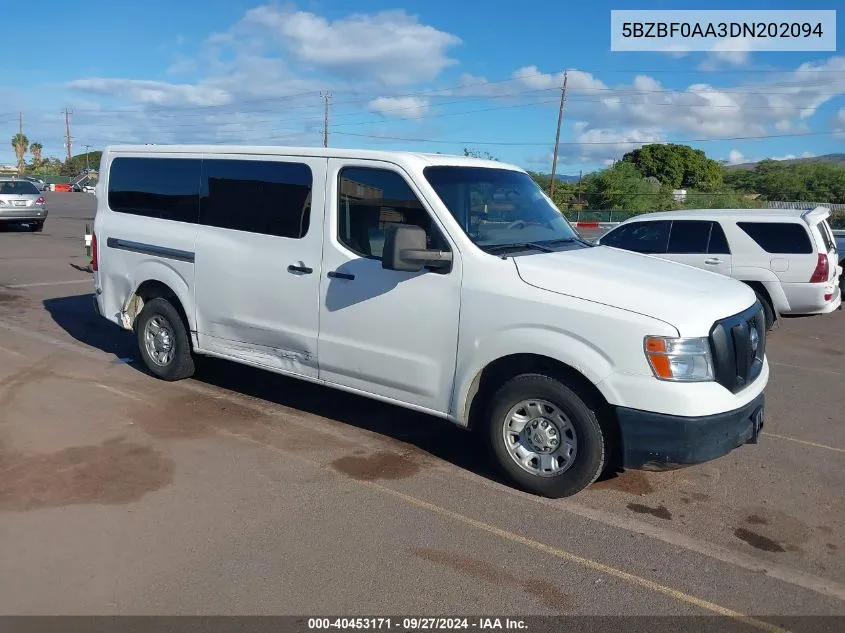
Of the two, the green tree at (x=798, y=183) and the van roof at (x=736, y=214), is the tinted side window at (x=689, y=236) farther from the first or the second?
the green tree at (x=798, y=183)

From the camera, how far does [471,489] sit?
4.84 m

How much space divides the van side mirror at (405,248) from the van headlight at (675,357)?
1.48m

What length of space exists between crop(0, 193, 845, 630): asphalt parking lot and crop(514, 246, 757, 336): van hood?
125 centimetres

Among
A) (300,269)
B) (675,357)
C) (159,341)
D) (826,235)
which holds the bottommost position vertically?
(159,341)

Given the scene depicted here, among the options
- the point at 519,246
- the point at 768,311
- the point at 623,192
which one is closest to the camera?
the point at 519,246

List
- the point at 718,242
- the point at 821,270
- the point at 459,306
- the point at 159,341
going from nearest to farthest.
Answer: the point at 459,306
the point at 159,341
the point at 821,270
the point at 718,242

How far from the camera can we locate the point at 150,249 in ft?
22.4

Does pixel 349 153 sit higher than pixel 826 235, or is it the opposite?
pixel 349 153

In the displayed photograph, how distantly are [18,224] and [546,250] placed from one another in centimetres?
2399

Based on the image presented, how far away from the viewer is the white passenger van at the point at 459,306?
431 cm

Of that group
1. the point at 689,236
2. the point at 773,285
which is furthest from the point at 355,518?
the point at 689,236

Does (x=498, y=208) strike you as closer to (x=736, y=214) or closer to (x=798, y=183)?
(x=736, y=214)

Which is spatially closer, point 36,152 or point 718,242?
point 718,242

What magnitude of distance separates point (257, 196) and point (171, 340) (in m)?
1.77
